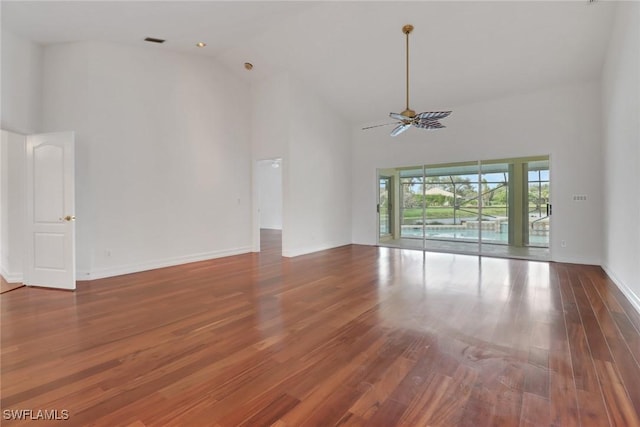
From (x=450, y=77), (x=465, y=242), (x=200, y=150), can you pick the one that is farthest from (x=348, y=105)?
(x=465, y=242)

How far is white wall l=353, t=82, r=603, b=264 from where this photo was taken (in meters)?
5.82

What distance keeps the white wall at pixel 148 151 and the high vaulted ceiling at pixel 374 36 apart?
0.41 meters

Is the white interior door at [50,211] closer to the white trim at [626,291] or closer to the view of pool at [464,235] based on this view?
the white trim at [626,291]

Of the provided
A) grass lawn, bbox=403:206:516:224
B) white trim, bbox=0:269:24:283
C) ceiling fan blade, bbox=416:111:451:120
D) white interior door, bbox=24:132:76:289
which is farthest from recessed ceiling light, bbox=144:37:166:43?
grass lawn, bbox=403:206:516:224

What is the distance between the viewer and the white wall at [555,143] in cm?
582

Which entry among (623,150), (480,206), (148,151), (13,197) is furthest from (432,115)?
(13,197)

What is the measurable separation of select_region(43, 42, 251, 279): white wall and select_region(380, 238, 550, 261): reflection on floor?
15.1 ft

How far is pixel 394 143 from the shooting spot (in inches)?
320

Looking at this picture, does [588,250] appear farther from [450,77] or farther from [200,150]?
[200,150]

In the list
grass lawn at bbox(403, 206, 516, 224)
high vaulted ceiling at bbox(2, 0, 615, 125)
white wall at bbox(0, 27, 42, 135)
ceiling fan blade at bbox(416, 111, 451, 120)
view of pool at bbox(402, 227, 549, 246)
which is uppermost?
high vaulted ceiling at bbox(2, 0, 615, 125)

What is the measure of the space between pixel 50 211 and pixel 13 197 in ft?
3.25

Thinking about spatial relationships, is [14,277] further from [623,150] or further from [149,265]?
[623,150]

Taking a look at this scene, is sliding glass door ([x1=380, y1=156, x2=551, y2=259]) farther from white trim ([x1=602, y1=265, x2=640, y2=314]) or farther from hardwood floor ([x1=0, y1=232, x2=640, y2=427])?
hardwood floor ([x1=0, y1=232, x2=640, y2=427])

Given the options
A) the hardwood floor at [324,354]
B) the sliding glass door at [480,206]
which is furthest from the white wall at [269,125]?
the sliding glass door at [480,206]
